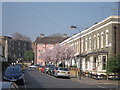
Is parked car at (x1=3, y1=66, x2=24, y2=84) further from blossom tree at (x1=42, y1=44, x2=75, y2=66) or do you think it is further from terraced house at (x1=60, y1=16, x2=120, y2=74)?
blossom tree at (x1=42, y1=44, x2=75, y2=66)

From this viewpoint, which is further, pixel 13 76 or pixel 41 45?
pixel 41 45

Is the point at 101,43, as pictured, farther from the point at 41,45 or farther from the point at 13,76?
the point at 41,45

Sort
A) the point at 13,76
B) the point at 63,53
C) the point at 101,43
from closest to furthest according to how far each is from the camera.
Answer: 1. the point at 13,76
2. the point at 101,43
3. the point at 63,53

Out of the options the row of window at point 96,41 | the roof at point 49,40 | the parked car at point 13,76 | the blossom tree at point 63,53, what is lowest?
the parked car at point 13,76

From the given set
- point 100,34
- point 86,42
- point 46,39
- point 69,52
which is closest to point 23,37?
point 46,39

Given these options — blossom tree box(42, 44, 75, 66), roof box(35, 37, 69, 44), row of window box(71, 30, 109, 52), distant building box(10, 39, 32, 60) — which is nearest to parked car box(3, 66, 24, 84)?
row of window box(71, 30, 109, 52)

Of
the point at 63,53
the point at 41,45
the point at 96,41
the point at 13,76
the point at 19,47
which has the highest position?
the point at 41,45

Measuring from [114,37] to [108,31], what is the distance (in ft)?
4.85

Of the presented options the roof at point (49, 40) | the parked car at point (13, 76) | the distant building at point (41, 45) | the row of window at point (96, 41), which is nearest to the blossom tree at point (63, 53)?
the row of window at point (96, 41)

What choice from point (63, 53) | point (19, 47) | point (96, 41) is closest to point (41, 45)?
point (19, 47)

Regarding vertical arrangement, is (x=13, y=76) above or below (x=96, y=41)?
below

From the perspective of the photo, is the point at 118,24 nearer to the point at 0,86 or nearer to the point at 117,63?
the point at 117,63

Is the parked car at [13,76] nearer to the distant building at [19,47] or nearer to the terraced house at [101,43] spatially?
the terraced house at [101,43]

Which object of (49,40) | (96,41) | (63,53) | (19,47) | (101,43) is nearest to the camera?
(101,43)
